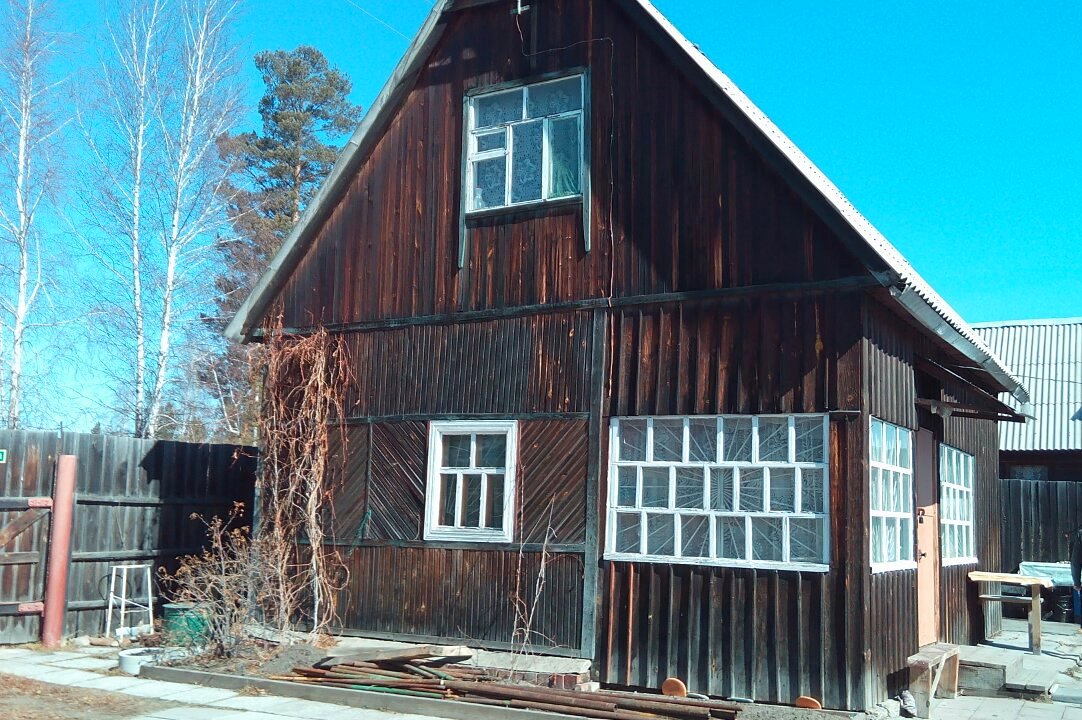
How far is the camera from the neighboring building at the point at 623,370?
31.9ft

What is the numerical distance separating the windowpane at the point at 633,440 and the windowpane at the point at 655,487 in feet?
0.62

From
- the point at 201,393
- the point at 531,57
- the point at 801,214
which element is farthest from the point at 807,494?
the point at 201,393

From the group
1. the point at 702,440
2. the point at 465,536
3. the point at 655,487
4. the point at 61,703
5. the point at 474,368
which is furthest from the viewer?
the point at 474,368

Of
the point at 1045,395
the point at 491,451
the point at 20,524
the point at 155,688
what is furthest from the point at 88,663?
the point at 1045,395

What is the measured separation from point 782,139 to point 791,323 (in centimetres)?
203

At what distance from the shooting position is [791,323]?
9.94 metres

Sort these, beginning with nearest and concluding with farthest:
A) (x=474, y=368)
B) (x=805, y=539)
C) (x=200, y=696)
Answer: (x=805, y=539), (x=200, y=696), (x=474, y=368)

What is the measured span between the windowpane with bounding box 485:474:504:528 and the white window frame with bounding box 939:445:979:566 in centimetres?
577

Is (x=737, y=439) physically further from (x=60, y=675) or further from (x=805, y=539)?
(x=60, y=675)

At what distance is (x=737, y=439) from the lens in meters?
10.2

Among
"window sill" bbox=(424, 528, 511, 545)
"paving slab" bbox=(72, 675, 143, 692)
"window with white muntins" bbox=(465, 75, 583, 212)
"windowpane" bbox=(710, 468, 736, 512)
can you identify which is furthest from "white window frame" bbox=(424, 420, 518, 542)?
"paving slab" bbox=(72, 675, 143, 692)

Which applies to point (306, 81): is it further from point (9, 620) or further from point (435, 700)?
point (435, 700)

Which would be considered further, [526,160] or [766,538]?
[526,160]

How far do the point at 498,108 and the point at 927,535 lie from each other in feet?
23.8
